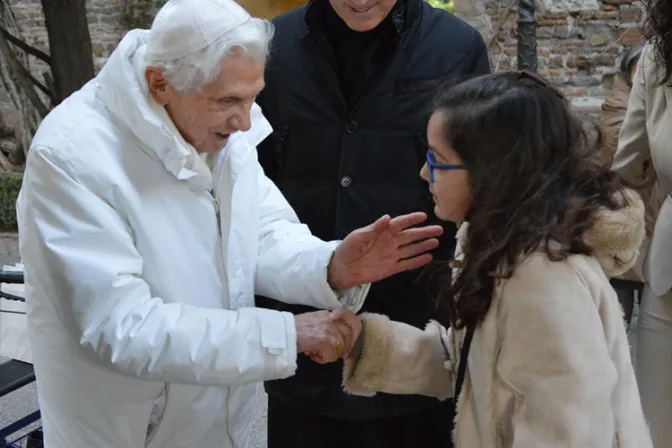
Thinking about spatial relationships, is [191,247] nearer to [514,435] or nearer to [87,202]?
[87,202]

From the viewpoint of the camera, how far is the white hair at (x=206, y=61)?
1579 millimetres

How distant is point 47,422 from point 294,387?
638 mm

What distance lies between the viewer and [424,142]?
2.02 m

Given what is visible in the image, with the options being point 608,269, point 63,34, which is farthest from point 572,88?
point 608,269

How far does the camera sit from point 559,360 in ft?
4.66

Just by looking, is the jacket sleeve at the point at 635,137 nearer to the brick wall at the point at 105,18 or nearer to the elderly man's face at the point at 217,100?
Answer: the elderly man's face at the point at 217,100

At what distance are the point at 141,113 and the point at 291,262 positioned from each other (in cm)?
53

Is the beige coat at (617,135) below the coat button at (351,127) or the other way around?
below

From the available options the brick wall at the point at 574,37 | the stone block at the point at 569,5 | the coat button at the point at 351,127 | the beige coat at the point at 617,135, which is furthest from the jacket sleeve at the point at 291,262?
the stone block at the point at 569,5

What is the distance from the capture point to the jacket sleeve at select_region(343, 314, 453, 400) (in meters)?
1.82

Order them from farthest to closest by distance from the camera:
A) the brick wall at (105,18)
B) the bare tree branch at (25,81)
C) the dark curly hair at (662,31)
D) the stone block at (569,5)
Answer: the brick wall at (105,18)
the stone block at (569,5)
the bare tree branch at (25,81)
the dark curly hair at (662,31)

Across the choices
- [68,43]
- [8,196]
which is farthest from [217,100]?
[8,196]

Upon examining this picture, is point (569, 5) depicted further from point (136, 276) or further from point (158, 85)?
point (136, 276)

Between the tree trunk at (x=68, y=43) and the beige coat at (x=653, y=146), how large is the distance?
9.28 feet
